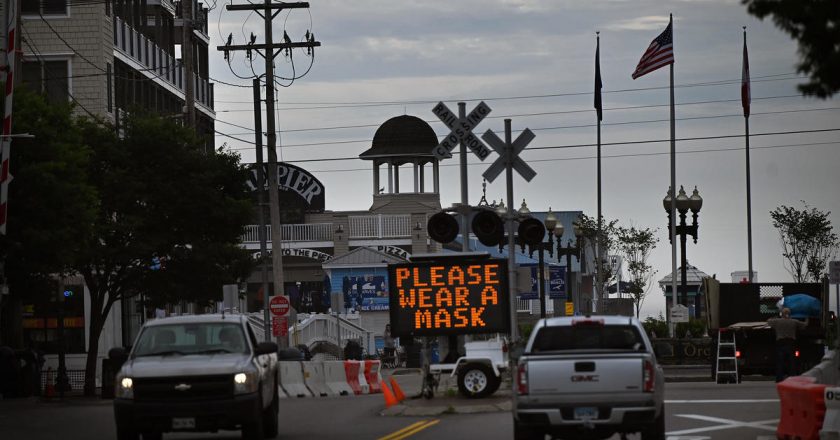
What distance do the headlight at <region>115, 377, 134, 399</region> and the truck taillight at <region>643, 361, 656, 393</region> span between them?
21.3ft

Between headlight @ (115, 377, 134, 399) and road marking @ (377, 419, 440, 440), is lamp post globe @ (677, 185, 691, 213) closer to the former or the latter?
road marking @ (377, 419, 440, 440)

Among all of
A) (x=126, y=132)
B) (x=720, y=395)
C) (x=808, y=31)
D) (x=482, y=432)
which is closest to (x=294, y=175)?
(x=126, y=132)

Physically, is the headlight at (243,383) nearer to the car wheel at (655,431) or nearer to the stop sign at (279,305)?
the car wheel at (655,431)

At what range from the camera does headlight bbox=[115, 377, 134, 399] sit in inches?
769

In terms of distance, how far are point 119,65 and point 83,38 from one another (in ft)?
9.35

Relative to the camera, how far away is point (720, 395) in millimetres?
29625

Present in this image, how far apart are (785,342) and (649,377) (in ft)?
50.5

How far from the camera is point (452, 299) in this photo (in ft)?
92.1

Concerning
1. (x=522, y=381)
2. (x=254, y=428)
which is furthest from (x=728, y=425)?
(x=254, y=428)

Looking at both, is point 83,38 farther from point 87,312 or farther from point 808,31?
point 808,31

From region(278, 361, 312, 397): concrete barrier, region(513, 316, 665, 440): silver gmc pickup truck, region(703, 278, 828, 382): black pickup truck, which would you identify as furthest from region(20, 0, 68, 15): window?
region(513, 316, 665, 440): silver gmc pickup truck

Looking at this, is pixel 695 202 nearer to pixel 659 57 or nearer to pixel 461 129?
pixel 659 57

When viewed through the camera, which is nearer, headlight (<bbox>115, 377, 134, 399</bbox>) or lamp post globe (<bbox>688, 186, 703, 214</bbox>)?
headlight (<bbox>115, 377, 134, 399</bbox>)

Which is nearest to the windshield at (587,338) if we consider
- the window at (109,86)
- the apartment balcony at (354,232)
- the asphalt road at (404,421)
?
the asphalt road at (404,421)
